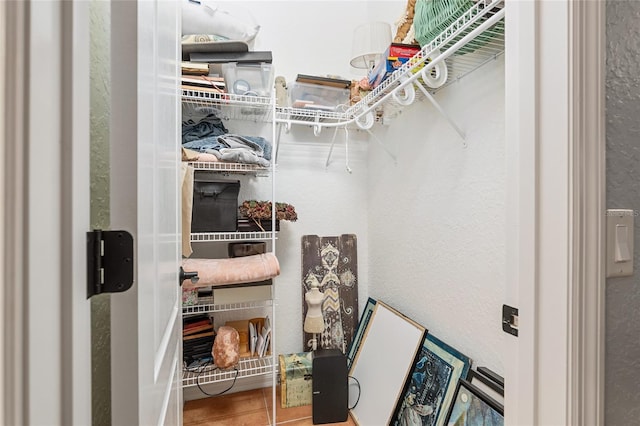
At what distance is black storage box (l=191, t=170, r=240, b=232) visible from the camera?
1.64m

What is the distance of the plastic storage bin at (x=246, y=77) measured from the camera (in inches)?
67.5

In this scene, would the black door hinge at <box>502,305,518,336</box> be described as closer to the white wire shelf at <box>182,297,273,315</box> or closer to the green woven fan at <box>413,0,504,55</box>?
the green woven fan at <box>413,0,504,55</box>

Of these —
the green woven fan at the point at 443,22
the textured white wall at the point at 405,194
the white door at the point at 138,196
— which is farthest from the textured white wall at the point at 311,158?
the white door at the point at 138,196

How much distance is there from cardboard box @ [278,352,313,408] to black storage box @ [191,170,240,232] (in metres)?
0.89

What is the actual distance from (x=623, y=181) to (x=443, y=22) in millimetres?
A: 851

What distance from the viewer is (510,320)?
0.69 m

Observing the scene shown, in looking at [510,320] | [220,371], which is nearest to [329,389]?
[220,371]

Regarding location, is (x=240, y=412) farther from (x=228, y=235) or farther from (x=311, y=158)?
(x=311, y=158)

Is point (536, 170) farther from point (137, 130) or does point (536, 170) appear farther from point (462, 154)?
point (462, 154)

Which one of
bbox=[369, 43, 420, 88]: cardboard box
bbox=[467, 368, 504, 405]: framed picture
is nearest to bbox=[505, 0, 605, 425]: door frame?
bbox=[467, 368, 504, 405]: framed picture

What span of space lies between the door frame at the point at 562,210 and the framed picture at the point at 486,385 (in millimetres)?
601

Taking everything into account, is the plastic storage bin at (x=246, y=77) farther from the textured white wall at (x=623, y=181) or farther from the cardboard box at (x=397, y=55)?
the textured white wall at (x=623, y=181)


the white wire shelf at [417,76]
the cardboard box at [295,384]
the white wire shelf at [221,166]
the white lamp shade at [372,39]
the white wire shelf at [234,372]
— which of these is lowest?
the cardboard box at [295,384]

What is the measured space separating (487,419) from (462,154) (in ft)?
3.44
